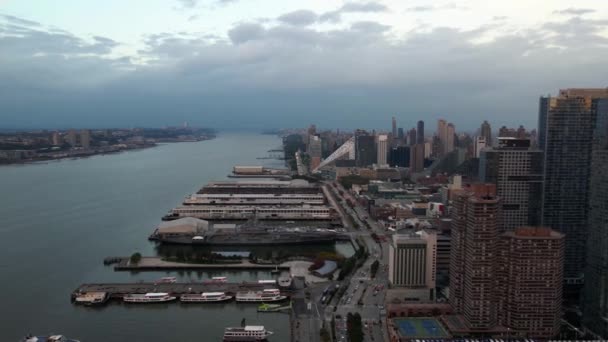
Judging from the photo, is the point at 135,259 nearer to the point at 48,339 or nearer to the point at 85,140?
the point at 48,339

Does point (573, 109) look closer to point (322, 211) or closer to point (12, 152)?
point (322, 211)

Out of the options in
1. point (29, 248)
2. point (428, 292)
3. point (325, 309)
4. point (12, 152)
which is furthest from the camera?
point (12, 152)

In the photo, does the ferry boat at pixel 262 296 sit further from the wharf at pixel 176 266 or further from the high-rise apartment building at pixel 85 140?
the high-rise apartment building at pixel 85 140

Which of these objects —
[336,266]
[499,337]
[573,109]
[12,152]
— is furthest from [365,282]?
[12,152]

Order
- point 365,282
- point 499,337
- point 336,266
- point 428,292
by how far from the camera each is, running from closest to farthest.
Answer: point 499,337
point 428,292
point 365,282
point 336,266

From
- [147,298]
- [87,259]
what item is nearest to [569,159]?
[147,298]

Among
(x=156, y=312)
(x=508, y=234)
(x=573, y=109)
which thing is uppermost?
(x=573, y=109)
